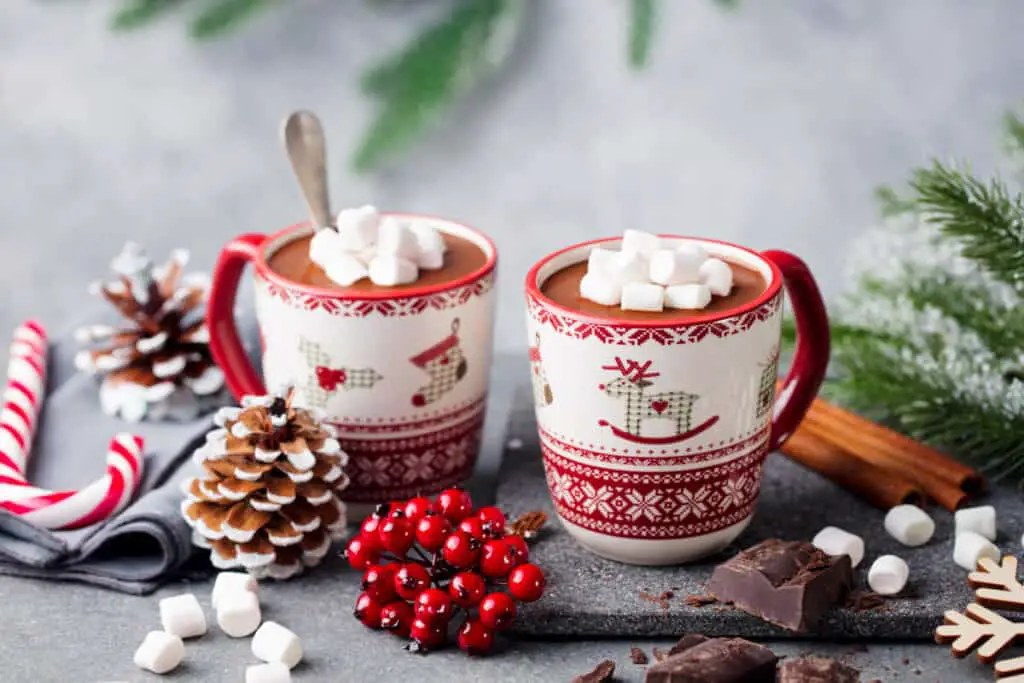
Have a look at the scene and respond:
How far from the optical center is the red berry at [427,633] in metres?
1.29

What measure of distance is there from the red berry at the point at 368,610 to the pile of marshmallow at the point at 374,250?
33 cm

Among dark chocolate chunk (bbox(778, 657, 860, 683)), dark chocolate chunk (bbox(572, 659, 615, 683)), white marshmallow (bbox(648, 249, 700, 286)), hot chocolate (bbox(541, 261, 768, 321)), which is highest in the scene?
white marshmallow (bbox(648, 249, 700, 286))

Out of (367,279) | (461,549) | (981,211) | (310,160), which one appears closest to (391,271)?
(367,279)

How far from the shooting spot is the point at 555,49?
9.66ft

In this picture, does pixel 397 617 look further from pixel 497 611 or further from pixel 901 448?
pixel 901 448

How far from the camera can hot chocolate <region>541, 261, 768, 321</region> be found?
A: 1328mm

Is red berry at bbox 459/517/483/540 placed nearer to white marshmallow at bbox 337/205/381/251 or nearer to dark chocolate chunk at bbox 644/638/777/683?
dark chocolate chunk at bbox 644/638/777/683

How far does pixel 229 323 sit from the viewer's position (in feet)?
5.25

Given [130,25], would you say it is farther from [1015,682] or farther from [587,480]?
[1015,682]

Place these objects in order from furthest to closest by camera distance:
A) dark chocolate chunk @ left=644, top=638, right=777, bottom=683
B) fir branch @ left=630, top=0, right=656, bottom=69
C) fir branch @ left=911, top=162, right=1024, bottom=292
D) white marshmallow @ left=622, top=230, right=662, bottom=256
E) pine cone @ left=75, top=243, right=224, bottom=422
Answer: fir branch @ left=630, top=0, right=656, bottom=69
pine cone @ left=75, top=243, right=224, bottom=422
fir branch @ left=911, top=162, right=1024, bottom=292
white marshmallow @ left=622, top=230, right=662, bottom=256
dark chocolate chunk @ left=644, top=638, right=777, bottom=683

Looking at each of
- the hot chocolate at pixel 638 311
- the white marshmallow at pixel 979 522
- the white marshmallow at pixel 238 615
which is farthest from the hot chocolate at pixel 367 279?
the white marshmallow at pixel 979 522

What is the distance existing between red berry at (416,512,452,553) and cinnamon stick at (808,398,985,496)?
22.2 inches

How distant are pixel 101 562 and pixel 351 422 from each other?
0.29m

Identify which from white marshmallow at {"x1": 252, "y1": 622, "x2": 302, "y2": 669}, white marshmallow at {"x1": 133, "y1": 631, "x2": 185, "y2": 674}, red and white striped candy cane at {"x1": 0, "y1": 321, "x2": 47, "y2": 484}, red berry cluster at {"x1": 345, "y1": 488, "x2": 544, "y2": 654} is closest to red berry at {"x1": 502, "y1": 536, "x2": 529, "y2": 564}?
red berry cluster at {"x1": 345, "y1": 488, "x2": 544, "y2": 654}
